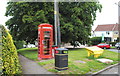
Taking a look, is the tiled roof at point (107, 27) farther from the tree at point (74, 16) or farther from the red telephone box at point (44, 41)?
the red telephone box at point (44, 41)

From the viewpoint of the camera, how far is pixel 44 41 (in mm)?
12508

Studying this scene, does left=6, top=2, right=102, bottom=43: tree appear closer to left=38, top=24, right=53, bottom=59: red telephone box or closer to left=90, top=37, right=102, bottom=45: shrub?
left=38, top=24, right=53, bottom=59: red telephone box

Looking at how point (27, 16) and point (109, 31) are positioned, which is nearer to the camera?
point (27, 16)

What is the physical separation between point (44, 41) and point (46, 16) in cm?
832

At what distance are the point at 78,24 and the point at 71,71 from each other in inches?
501

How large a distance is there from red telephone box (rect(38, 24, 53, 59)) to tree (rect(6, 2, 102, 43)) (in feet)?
20.1

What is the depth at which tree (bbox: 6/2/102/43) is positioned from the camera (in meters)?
19.1

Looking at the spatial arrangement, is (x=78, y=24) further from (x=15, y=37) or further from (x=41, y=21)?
(x=15, y=37)

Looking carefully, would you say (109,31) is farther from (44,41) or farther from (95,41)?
(44,41)

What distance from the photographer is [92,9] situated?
2314cm

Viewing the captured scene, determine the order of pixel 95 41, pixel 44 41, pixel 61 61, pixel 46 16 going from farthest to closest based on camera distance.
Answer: pixel 95 41, pixel 46 16, pixel 44 41, pixel 61 61

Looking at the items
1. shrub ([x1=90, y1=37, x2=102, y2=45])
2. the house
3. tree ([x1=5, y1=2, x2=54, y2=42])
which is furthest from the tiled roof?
tree ([x1=5, y1=2, x2=54, y2=42])

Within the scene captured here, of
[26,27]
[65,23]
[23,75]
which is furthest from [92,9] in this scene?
[23,75]

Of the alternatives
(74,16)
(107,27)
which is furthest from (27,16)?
(107,27)
